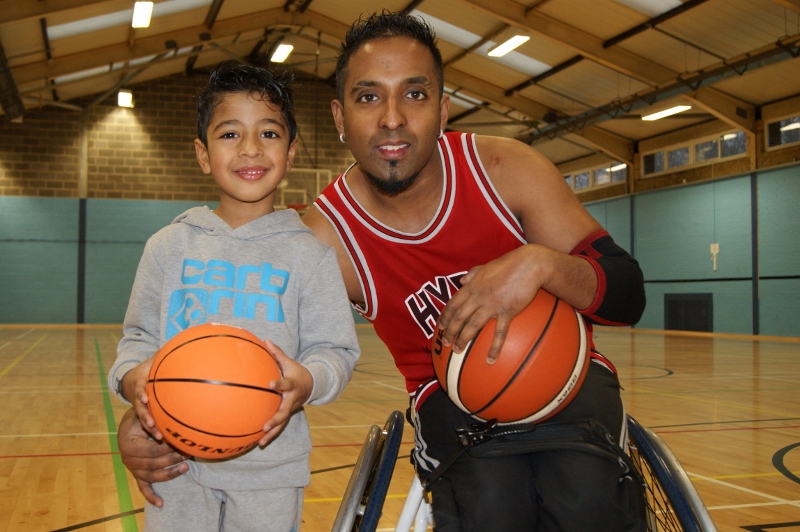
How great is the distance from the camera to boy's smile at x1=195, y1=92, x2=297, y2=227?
1.64 m

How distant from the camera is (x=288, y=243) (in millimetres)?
1640

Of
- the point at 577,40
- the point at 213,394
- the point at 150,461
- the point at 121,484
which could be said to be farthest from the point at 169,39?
the point at 213,394

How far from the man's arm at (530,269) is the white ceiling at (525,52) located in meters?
8.56

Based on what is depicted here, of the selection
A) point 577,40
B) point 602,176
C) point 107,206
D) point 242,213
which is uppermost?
point 577,40

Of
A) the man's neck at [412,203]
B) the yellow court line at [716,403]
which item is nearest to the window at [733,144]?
the yellow court line at [716,403]

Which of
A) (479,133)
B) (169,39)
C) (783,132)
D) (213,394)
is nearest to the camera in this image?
(213,394)

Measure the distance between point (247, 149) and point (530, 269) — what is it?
628 mm

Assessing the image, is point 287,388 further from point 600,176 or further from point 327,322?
point 600,176

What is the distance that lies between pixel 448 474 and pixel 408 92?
83 cm

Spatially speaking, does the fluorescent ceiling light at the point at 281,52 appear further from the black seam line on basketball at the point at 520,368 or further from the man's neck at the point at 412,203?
the black seam line on basketball at the point at 520,368

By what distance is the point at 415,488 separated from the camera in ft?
5.61

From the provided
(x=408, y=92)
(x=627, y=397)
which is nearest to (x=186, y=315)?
(x=408, y=92)

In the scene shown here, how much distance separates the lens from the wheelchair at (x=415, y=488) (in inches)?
58.6

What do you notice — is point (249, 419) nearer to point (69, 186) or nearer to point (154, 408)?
point (154, 408)
